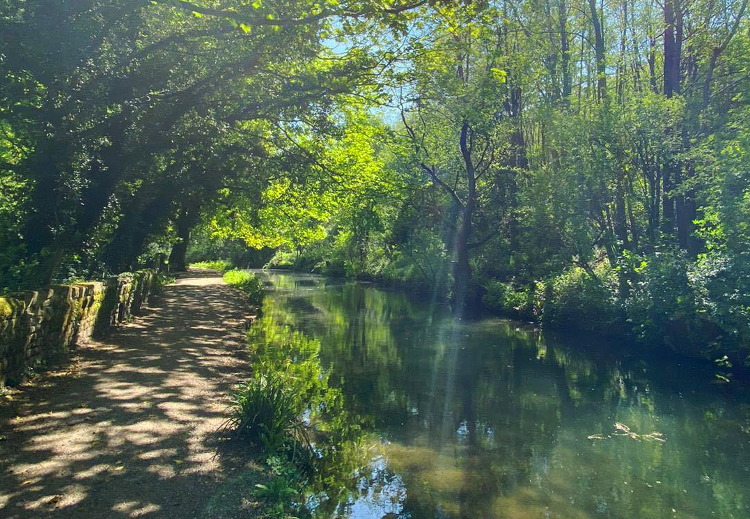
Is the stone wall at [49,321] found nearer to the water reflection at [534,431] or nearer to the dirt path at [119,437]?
the dirt path at [119,437]

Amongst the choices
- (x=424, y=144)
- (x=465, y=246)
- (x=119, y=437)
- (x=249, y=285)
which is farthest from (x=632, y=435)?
(x=424, y=144)

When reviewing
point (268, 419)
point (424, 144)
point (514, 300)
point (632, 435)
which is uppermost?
point (424, 144)

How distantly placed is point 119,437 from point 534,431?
618cm

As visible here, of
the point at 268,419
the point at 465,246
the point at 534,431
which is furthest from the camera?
the point at 465,246

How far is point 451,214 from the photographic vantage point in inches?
1193

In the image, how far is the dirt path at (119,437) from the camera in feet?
14.3

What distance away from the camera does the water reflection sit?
19.4 ft

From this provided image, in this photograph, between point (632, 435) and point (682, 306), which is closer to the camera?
point (632, 435)

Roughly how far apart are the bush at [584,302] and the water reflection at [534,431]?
1.47 meters

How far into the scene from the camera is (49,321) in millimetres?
7980

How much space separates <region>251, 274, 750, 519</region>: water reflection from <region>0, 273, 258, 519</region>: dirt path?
5.42 feet

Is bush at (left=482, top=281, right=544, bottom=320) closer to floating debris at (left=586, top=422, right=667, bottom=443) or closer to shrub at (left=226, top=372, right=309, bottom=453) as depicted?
floating debris at (left=586, top=422, right=667, bottom=443)

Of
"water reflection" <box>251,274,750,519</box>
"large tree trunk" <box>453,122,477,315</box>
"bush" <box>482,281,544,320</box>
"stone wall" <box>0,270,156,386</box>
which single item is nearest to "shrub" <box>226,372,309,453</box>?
"water reflection" <box>251,274,750,519</box>

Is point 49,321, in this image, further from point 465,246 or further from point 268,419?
point 465,246
